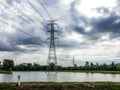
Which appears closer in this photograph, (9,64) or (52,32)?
(52,32)

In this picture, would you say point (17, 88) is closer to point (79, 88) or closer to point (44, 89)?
point (44, 89)

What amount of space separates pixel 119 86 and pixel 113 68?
169 meters

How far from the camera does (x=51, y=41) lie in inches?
2943

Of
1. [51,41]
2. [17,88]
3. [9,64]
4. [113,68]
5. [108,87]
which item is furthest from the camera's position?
[113,68]

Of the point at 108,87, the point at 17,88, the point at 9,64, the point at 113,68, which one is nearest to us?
the point at 17,88

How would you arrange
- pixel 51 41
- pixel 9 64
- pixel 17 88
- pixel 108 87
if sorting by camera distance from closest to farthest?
pixel 17 88, pixel 108 87, pixel 51 41, pixel 9 64

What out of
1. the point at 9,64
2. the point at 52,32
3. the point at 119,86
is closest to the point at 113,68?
the point at 9,64

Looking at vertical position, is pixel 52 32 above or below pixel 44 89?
above

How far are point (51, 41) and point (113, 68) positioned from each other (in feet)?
418

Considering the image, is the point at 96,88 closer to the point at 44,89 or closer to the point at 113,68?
the point at 44,89

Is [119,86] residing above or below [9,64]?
below

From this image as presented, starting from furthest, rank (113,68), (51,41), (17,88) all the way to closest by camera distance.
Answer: (113,68)
(51,41)
(17,88)

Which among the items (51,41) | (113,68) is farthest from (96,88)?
(113,68)

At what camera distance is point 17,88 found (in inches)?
1021
